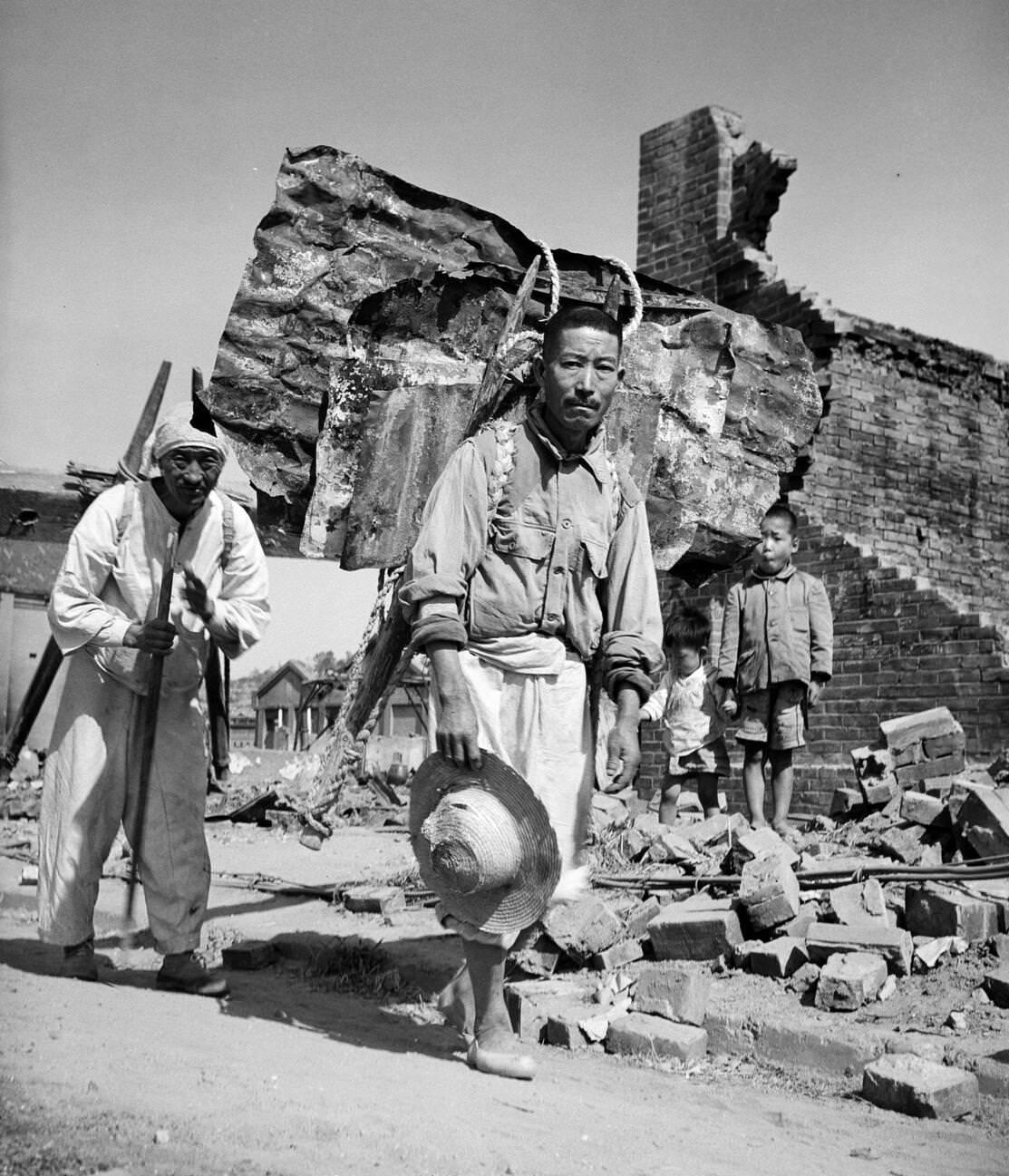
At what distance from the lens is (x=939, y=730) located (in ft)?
25.2

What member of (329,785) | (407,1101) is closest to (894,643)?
(329,785)

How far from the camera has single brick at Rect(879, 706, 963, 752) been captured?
7.68 meters

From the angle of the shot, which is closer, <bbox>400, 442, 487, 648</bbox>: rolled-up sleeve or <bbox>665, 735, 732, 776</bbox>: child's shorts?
<bbox>400, 442, 487, 648</bbox>: rolled-up sleeve

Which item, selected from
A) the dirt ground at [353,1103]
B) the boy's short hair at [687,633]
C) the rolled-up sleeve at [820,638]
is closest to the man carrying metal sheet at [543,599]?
the dirt ground at [353,1103]

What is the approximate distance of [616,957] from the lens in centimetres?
460

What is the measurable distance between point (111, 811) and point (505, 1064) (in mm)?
1668

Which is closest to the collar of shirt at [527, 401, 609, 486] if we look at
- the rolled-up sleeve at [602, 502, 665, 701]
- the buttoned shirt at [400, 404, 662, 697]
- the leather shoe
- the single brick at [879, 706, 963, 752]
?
the buttoned shirt at [400, 404, 662, 697]

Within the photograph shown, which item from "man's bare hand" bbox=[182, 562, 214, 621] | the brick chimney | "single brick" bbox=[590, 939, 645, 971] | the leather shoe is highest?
the brick chimney

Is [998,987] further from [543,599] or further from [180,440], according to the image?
[180,440]

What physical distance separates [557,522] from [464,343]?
43.2 inches

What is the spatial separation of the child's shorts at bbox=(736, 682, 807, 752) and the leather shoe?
4111 mm

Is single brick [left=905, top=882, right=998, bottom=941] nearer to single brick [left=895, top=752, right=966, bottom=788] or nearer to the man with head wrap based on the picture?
the man with head wrap

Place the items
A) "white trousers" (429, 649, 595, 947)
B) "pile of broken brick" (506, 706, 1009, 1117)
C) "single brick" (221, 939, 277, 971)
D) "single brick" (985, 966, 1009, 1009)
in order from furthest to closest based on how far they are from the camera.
Result: "single brick" (221, 939, 277, 971) < "single brick" (985, 966, 1009, 1009) < "pile of broken brick" (506, 706, 1009, 1117) < "white trousers" (429, 649, 595, 947)

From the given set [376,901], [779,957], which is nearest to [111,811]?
[376,901]
